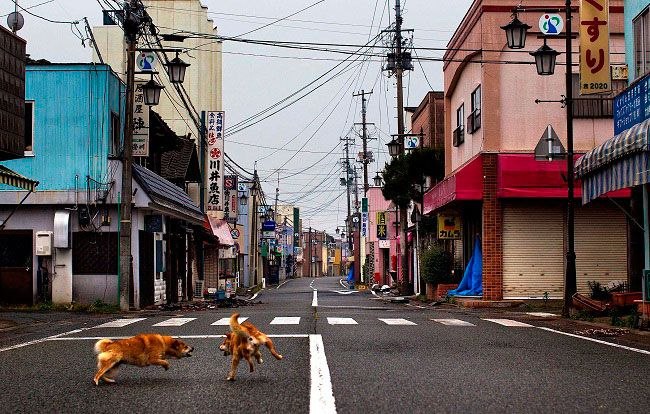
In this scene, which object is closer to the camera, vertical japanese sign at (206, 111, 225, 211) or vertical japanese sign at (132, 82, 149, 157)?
vertical japanese sign at (132, 82, 149, 157)

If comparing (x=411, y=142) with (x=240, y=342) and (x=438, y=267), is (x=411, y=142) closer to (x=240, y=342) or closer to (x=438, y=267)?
(x=438, y=267)

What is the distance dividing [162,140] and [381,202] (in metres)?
46.2

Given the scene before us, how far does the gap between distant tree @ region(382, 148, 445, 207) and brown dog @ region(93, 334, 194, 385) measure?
3049 centimetres

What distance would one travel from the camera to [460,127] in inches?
1281

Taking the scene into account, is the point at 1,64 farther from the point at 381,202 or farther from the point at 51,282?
the point at 381,202

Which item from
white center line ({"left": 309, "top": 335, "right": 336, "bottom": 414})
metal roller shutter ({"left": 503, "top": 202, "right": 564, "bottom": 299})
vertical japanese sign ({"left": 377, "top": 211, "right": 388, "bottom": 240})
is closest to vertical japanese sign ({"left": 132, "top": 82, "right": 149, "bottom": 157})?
metal roller shutter ({"left": 503, "top": 202, "right": 564, "bottom": 299})

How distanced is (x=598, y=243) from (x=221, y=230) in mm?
24873

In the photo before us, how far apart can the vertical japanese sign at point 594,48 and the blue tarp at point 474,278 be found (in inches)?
385

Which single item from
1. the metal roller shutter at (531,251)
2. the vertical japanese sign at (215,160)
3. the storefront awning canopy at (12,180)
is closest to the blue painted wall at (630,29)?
the metal roller shutter at (531,251)

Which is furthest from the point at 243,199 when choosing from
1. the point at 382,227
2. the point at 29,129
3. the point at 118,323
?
the point at 118,323

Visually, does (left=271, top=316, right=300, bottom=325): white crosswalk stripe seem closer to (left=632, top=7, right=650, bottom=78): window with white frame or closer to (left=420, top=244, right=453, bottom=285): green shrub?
(left=632, top=7, right=650, bottom=78): window with white frame

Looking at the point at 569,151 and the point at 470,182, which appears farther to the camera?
the point at 470,182

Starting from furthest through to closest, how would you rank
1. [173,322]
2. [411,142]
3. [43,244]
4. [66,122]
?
[411,142]
[66,122]
[43,244]
[173,322]

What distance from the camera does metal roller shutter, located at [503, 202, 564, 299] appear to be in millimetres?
27000
